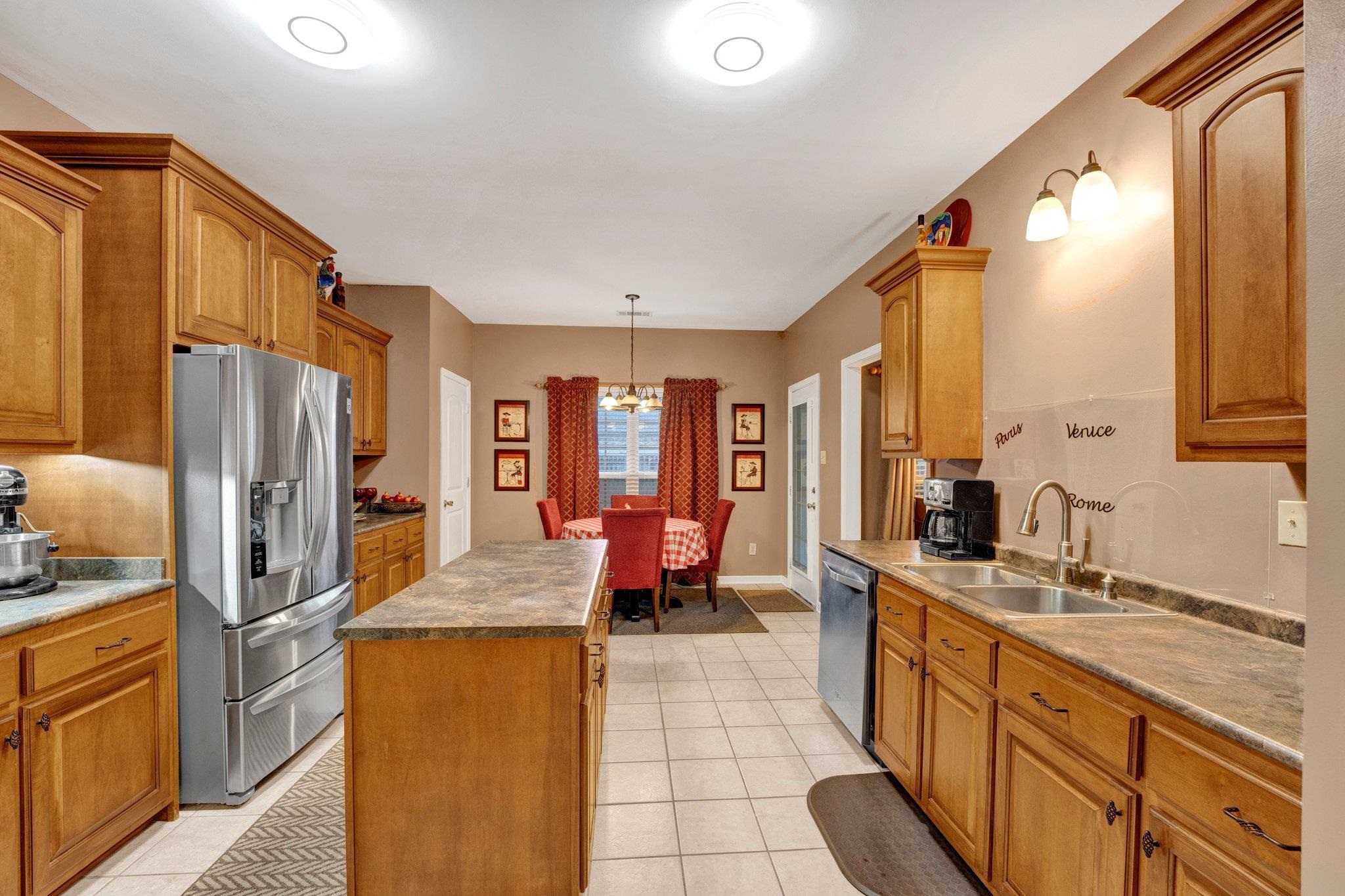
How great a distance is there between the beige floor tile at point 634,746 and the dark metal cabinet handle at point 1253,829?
2020mm

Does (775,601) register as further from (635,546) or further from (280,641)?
(280,641)

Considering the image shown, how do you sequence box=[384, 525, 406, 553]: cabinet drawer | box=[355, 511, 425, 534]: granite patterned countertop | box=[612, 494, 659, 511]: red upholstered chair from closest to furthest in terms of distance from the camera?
box=[355, 511, 425, 534]: granite patterned countertop < box=[384, 525, 406, 553]: cabinet drawer < box=[612, 494, 659, 511]: red upholstered chair

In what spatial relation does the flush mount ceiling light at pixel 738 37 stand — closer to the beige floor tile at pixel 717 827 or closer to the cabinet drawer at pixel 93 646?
the cabinet drawer at pixel 93 646

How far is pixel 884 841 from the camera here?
2.07 metres

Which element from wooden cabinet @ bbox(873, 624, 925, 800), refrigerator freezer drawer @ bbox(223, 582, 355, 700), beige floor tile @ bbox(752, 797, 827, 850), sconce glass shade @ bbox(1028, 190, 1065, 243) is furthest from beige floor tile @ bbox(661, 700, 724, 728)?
sconce glass shade @ bbox(1028, 190, 1065, 243)

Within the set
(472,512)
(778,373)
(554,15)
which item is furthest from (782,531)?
(554,15)

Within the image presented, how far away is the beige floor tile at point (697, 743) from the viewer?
2.67m

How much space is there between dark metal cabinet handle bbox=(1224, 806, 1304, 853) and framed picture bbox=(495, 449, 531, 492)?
18.3 ft

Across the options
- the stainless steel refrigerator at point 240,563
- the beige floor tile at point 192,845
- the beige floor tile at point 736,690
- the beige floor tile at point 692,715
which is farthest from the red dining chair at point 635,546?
the beige floor tile at point 192,845

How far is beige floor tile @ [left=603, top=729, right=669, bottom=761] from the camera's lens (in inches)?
104

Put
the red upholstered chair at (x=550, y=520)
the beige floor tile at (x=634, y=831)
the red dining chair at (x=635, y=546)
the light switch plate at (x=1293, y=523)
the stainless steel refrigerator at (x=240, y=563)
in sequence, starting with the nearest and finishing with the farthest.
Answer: the light switch plate at (x=1293, y=523) < the beige floor tile at (x=634, y=831) < the stainless steel refrigerator at (x=240, y=563) < the red dining chair at (x=635, y=546) < the red upholstered chair at (x=550, y=520)

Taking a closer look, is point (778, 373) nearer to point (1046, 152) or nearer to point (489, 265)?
point (489, 265)

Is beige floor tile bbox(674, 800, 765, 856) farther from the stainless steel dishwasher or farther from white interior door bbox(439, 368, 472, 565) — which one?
white interior door bbox(439, 368, 472, 565)

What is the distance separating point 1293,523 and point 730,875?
175cm
